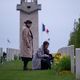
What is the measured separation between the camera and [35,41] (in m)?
45.2

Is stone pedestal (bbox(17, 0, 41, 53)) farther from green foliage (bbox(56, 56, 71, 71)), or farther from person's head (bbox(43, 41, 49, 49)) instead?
green foliage (bbox(56, 56, 71, 71))

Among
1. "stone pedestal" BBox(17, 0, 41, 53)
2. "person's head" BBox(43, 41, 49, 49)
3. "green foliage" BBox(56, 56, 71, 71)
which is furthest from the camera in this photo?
"stone pedestal" BBox(17, 0, 41, 53)

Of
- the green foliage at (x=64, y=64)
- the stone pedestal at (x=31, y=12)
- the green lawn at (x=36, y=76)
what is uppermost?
the stone pedestal at (x=31, y=12)

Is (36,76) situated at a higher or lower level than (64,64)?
lower

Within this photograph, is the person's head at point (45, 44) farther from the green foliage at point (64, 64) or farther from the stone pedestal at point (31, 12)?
the stone pedestal at point (31, 12)

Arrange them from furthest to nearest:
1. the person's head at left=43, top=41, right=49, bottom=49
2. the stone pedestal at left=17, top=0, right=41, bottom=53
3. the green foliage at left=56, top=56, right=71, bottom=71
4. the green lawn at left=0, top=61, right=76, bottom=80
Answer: the stone pedestal at left=17, top=0, right=41, bottom=53 → the person's head at left=43, top=41, right=49, bottom=49 → the green foliage at left=56, top=56, right=71, bottom=71 → the green lawn at left=0, top=61, right=76, bottom=80

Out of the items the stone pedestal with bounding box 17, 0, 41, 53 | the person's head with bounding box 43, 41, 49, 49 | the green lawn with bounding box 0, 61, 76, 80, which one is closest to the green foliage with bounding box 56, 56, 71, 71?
the green lawn with bounding box 0, 61, 76, 80

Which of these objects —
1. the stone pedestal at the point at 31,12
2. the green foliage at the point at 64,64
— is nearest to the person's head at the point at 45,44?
the green foliage at the point at 64,64

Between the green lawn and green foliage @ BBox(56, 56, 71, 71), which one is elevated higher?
green foliage @ BBox(56, 56, 71, 71)

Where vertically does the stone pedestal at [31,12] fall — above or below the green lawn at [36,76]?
above

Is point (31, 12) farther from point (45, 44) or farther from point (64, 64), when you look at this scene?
point (64, 64)

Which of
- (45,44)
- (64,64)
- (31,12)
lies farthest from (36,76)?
(31,12)

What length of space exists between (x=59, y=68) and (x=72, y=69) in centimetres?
141

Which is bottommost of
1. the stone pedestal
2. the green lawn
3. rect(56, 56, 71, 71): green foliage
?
the green lawn
